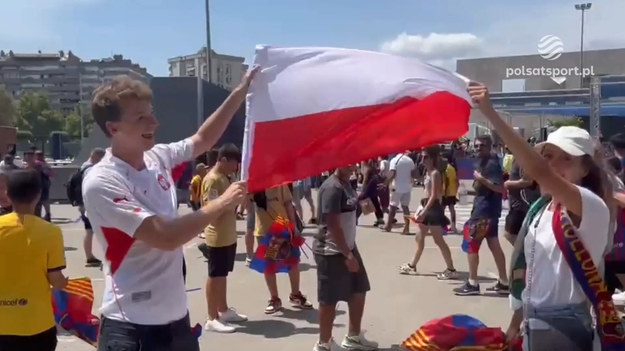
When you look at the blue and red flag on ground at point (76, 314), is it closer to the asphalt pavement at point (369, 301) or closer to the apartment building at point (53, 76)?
the asphalt pavement at point (369, 301)

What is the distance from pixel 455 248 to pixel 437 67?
903cm

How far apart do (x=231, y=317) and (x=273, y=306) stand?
0.62m

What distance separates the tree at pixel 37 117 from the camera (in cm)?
10456

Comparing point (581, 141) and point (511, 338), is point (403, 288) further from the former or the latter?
point (581, 141)

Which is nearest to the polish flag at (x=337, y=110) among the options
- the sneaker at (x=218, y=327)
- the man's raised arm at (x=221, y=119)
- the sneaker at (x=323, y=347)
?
the man's raised arm at (x=221, y=119)

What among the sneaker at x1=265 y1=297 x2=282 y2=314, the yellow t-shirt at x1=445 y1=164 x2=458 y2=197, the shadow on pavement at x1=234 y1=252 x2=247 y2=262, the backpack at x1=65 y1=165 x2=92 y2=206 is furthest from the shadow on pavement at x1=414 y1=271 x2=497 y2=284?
the backpack at x1=65 y1=165 x2=92 y2=206

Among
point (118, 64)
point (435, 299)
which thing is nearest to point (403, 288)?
point (435, 299)

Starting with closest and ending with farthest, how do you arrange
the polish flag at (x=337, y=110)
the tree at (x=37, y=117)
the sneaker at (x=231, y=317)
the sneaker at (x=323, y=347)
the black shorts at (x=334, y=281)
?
the polish flag at (x=337, y=110) → the black shorts at (x=334, y=281) → the sneaker at (x=323, y=347) → the sneaker at (x=231, y=317) → the tree at (x=37, y=117)

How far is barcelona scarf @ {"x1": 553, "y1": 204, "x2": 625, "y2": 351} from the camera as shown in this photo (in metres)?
2.97

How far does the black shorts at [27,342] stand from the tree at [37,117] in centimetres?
10525

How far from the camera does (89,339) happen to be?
4785mm

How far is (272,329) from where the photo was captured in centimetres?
726

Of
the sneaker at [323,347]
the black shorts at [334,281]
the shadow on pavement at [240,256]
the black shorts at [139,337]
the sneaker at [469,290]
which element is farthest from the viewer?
the shadow on pavement at [240,256]

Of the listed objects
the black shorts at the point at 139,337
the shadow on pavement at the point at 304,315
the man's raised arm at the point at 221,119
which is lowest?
the shadow on pavement at the point at 304,315
